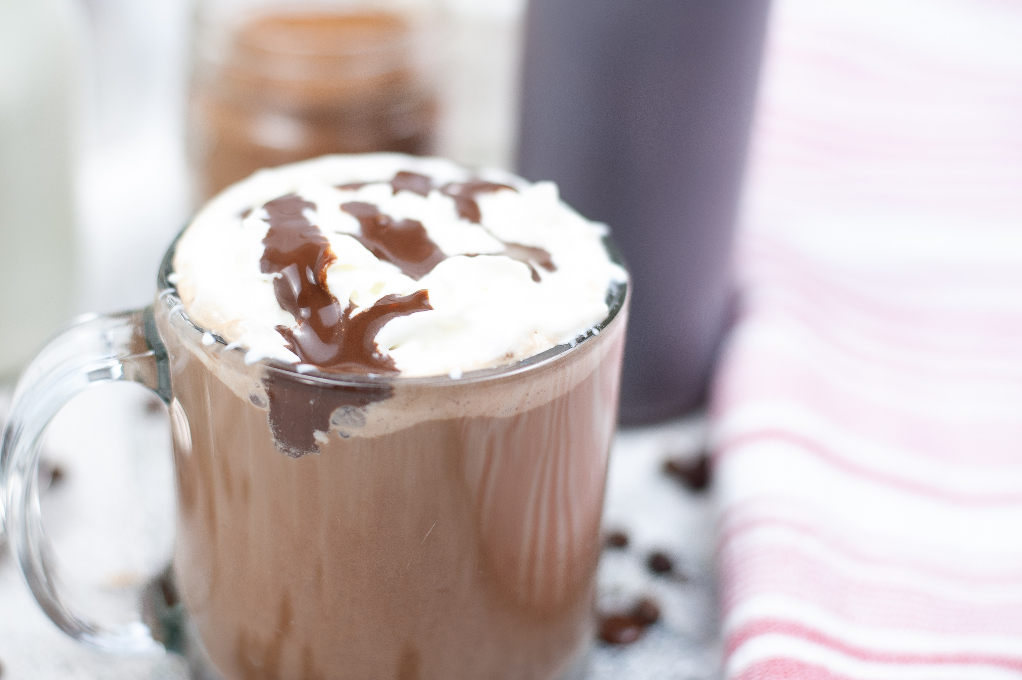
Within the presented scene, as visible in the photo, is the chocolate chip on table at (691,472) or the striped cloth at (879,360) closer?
the striped cloth at (879,360)

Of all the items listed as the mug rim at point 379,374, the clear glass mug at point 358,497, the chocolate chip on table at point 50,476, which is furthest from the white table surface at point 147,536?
the mug rim at point 379,374

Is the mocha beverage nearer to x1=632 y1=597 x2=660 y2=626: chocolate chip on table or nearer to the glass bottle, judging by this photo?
x1=632 y1=597 x2=660 y2=626: chocolate chip on table

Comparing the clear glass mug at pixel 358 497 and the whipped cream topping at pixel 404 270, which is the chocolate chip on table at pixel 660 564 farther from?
the whipped cream topping at pixel 404 270

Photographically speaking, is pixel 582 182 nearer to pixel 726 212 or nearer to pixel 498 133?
pixel 726 212

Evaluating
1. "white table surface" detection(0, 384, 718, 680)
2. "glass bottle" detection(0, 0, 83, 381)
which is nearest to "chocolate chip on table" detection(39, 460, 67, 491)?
"white table surface" detection(0, 384, 718, 680)

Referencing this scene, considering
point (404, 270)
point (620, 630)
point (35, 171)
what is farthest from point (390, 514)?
point (35, 171)

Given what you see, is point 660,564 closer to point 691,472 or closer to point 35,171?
point 691,472
